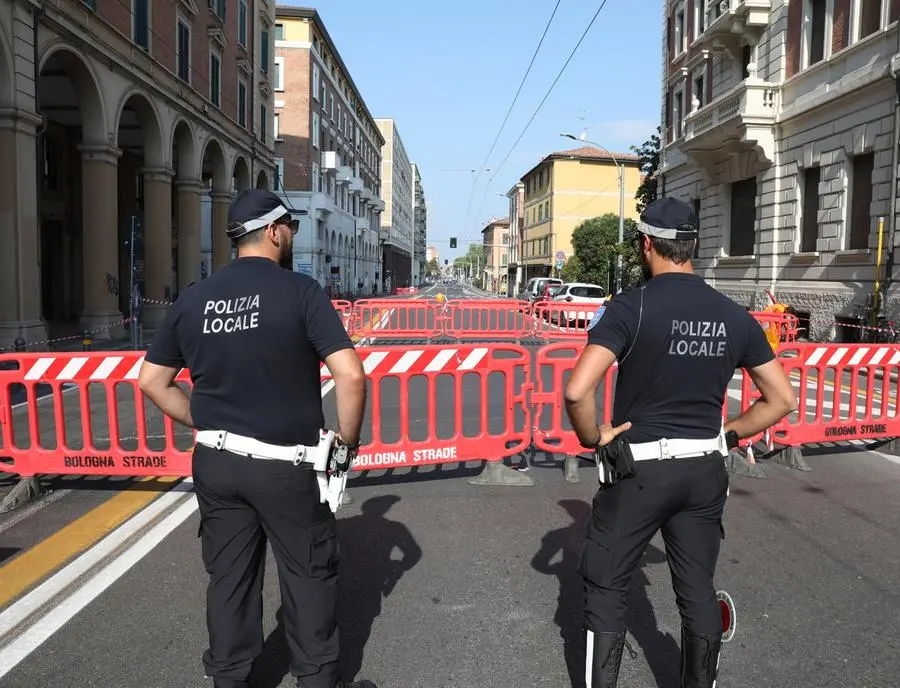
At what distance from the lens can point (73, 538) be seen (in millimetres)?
4727

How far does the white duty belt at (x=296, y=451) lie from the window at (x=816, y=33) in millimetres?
21444

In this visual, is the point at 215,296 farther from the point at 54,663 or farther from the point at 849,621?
the point at 849,621

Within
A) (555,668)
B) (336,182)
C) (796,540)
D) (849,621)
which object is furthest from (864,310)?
(336,182)

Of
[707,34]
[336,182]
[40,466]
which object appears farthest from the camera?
[336,182]

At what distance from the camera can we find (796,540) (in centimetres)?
479

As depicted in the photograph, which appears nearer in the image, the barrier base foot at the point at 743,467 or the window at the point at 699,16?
the barrier base foot at the point at 743,467

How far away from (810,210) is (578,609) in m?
20.0

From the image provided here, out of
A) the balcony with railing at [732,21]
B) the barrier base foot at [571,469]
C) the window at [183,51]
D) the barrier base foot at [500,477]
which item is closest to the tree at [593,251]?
the balcony with railing at [732,21]

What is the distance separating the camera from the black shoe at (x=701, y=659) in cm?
262

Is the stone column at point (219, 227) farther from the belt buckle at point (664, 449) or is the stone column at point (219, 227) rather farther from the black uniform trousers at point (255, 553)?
the belt buckle at point (664, 449)

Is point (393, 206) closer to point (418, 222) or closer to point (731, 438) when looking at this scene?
point (418, 222)

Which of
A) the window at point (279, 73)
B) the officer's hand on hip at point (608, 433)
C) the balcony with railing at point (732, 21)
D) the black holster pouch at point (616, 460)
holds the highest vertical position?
the window at point (279, 73)

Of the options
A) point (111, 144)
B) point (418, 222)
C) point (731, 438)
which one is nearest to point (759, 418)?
point (731, 438)

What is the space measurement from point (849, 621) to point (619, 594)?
5.65 feet
